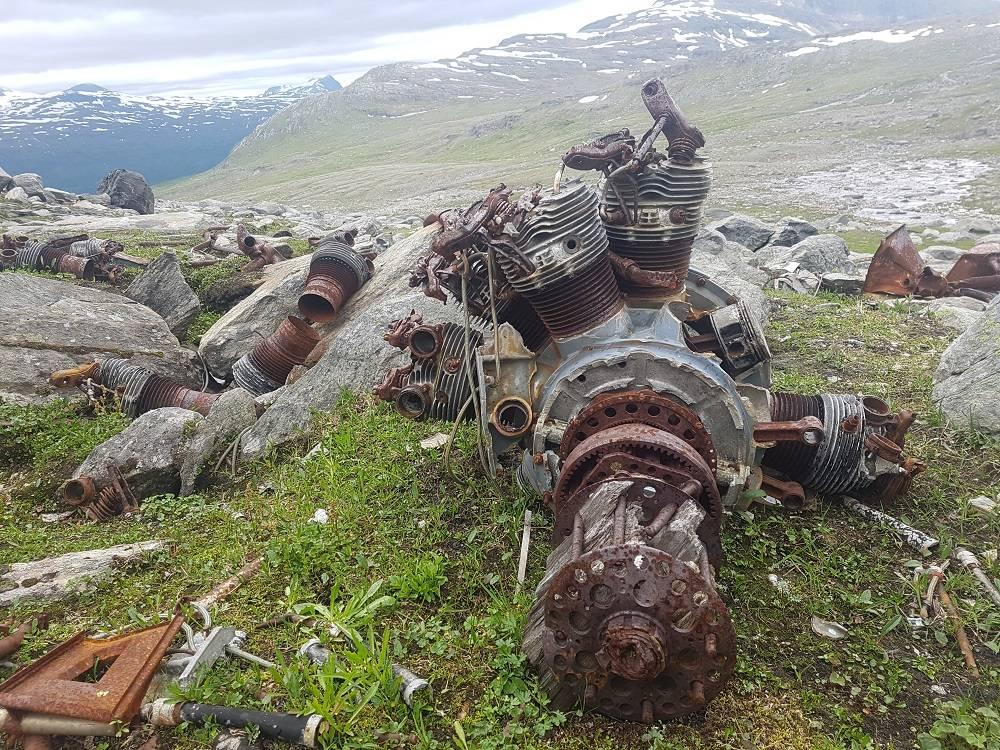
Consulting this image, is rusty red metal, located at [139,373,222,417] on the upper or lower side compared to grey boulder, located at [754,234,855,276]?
upper

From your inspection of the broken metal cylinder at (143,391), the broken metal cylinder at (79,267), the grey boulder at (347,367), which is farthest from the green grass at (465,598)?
the broken metal cylinder at (79,267)

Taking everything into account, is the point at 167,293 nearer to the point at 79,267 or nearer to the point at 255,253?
the point at 255,253

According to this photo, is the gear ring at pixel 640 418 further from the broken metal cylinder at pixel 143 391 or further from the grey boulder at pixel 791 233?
the grey boulder at pixel 791 233

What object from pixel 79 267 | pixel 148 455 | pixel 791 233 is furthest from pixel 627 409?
pixel 791 233

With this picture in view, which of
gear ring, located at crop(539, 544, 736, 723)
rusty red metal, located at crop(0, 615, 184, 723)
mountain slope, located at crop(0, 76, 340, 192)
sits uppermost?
gear ring, located at crop(539, 544, 736, 723)

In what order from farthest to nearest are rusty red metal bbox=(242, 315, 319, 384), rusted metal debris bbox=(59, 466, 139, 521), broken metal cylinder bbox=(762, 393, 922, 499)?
rusty red metal bbox=(242, 315, 319, 384), rusted metal debris bbox=(59, 466, 139, 521), broken metal cylinder bbox=(762, 393, 922, 499)

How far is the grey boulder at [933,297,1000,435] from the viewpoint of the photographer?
4.87 metres

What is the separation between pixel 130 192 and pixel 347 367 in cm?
2366

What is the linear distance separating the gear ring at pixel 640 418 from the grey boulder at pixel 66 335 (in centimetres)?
644

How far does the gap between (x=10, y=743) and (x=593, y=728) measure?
7.72ft

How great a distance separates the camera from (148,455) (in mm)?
5738

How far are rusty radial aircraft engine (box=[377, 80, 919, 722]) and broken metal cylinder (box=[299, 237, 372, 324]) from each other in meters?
3.84

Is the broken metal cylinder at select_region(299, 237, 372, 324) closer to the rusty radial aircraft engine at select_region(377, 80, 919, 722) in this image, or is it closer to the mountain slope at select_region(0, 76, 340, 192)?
the rusty radial aircraft engine at select_region(377, 80, 919, 722)

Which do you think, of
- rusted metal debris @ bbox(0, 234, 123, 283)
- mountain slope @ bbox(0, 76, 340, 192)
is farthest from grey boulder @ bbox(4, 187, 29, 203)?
mountain slope @ bbox(0, 76, 340, 192)
